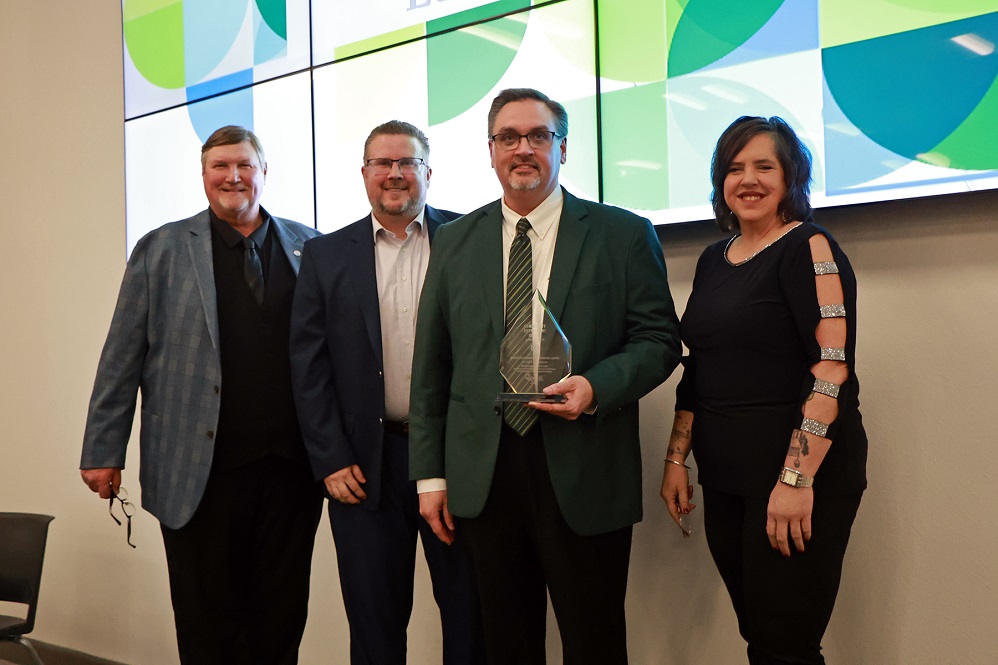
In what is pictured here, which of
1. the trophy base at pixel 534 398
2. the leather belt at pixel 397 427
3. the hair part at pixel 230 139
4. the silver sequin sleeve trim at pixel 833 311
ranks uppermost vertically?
the hair part at pixel 230 139

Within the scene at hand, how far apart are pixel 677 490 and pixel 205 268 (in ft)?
4.94

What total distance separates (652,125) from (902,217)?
729 mm

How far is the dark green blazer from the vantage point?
75.0 inches

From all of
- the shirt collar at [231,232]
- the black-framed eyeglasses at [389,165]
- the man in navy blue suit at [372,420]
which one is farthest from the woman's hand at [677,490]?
the shirt collar at [231,232]

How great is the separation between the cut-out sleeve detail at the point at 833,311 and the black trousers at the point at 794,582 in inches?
14.7

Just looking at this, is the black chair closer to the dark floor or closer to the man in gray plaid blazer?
the man in gray plaid blazer

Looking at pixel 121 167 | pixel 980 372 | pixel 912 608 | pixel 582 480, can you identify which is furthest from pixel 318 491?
pixel 121 167

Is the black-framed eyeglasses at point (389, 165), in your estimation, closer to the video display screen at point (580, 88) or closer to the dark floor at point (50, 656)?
the video display screen at point (580, 88)

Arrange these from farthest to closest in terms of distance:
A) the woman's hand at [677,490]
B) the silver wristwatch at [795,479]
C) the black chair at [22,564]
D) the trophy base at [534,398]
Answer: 1. the black chair at [22,564]
2. the woman's hand at [677,490]
3. the trophy base at [534,398]
4. the silver wristwatch at [795,479]

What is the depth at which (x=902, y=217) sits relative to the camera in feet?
7.06

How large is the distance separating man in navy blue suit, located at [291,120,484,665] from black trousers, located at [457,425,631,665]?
28cm

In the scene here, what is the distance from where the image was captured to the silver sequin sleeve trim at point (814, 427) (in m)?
1.70

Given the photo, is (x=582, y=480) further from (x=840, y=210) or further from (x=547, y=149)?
(x=840, y=210)

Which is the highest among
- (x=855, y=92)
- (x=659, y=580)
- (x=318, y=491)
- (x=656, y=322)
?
(x=855, y=92)
